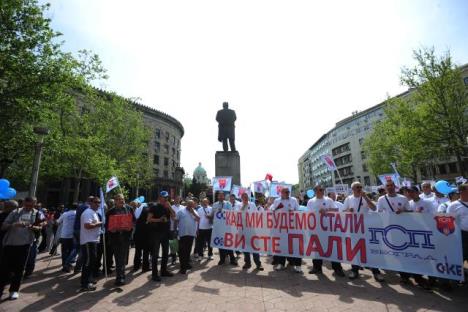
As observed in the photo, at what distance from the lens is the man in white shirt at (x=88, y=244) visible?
6090 millimetres

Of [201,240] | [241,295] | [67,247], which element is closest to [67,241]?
[67,247]

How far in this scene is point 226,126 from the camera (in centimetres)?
1647

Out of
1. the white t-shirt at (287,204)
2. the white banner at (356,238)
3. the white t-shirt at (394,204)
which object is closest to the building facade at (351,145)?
the white t-shirt at (394,204)

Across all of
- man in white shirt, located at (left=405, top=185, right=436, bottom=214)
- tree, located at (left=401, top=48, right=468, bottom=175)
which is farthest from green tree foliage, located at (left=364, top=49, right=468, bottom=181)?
man in white shirt, located at (left=405, top=185, right=436, bottom=214)

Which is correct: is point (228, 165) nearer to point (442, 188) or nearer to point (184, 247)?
point (184, 247)

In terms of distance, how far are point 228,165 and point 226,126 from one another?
247 centimetres

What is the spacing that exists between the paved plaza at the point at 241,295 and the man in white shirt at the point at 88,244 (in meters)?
0.28

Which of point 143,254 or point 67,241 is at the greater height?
point 67,241

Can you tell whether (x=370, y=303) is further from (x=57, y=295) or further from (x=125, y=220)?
(x=57, y=295)

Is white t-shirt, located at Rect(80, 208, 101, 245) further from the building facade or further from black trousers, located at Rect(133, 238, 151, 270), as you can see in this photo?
the building facade

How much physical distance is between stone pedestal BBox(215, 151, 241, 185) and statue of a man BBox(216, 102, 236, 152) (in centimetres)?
64

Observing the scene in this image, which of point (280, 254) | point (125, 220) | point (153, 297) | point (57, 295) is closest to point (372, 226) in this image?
point (280, 254)

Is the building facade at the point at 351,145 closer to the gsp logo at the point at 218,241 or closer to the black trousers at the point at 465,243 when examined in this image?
the black trousers at the point at 465,243

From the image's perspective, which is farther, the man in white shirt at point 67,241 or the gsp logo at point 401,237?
the man in white shirt at point 67,241
